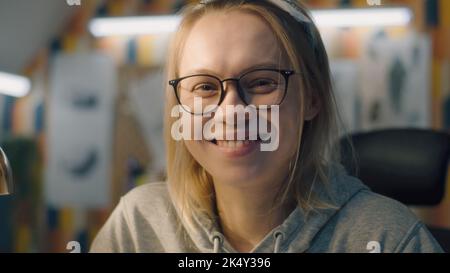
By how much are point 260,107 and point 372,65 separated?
28cm

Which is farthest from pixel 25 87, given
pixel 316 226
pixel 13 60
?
pixel 316 226

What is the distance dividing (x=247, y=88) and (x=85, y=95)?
→ 25 cm

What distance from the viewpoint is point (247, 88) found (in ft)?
1.62

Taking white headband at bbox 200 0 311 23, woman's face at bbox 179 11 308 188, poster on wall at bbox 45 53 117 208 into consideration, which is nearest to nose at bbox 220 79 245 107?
woman's face at bbox 179 11 308 188

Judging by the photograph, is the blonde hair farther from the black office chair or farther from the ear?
the black office chair

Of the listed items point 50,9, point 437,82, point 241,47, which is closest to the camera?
point 241,47

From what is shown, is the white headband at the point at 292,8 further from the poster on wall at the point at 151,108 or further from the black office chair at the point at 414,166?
the black office chair at the point at 414,166

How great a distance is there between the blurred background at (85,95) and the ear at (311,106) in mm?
106

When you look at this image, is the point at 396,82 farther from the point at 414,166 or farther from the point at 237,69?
the point at 237,69

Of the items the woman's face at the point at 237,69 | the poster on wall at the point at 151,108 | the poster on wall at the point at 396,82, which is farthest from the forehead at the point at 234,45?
the poster on wall at the point at 396,82

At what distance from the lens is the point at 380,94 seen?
773mm

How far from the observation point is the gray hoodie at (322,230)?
0.53 m
